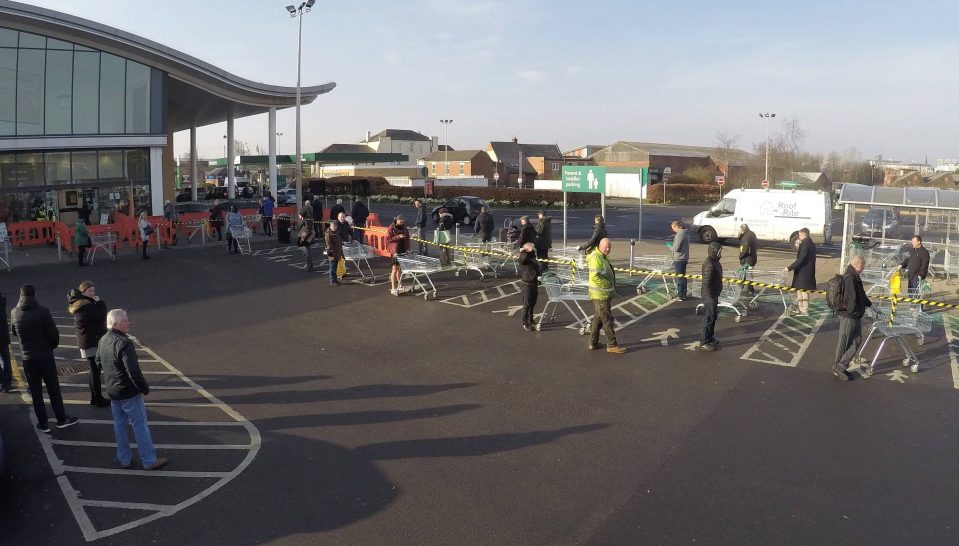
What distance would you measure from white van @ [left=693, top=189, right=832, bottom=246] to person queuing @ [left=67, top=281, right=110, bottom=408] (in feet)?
70.0

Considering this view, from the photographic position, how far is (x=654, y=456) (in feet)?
22.4

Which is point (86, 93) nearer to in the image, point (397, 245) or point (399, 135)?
point (397, 245)

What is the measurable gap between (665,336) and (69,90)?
25817 millimetres

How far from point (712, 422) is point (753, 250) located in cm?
758

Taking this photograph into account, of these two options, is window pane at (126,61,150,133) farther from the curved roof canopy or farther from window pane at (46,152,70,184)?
window pane at (46,152,70,184)

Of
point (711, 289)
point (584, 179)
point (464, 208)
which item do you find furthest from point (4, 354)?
point (464, 208)

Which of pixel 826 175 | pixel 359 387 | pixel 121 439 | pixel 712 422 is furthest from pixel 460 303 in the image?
pixel 826 175

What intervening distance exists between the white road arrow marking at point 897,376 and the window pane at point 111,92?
28506mm

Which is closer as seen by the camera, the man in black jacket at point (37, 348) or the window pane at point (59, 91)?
the man in black jacket at point (37, 348)

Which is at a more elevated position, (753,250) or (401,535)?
(753,250)

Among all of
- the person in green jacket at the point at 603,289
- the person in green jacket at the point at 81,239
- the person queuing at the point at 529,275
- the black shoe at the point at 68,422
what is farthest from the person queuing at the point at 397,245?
the person in green jacket at the point at 81,239

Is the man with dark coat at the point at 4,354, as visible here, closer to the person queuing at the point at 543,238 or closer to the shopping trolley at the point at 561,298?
the shopping trolley at the point at 561,298

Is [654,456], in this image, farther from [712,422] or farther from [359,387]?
[359,387]

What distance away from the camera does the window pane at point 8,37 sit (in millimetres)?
24953
